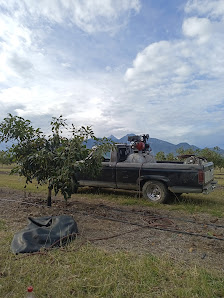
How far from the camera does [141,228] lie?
499 centimetres

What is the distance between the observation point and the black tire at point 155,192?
7527 millimetres

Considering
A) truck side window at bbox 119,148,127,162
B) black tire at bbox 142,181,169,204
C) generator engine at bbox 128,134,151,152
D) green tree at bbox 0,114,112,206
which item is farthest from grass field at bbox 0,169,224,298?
generator engine at bbox 128,134,151,152

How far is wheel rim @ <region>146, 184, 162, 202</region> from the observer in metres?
7.71

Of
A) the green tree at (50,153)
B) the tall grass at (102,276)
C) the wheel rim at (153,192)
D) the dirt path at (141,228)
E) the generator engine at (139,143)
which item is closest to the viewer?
the tall grass at (102,276)

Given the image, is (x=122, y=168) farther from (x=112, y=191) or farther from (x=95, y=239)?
(x=95, y=239)

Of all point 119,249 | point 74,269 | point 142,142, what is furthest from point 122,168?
point 74,269

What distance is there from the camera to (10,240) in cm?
405

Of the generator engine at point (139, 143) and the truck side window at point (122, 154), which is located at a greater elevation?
the generator engine at point (139, 143)

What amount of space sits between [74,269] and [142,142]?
6.31 meters

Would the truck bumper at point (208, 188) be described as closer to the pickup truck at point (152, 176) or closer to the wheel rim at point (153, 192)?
the pickup truck at point (152, 176)

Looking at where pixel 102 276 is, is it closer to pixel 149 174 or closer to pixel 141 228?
pixel 141 228

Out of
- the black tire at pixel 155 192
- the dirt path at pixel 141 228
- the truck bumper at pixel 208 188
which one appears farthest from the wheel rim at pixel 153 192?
the truck bumper at pixel 208 188

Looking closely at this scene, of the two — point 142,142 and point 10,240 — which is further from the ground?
point 142,142

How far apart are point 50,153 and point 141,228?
2.65 meters
